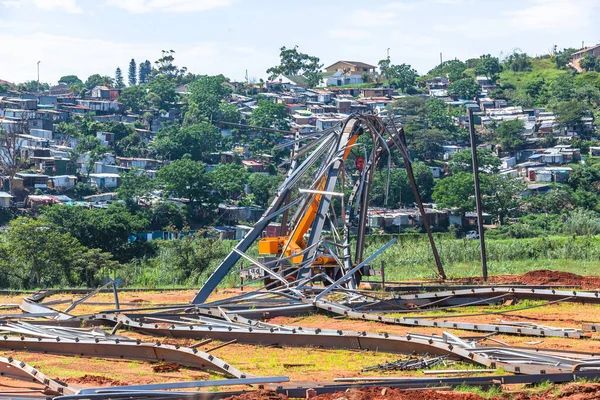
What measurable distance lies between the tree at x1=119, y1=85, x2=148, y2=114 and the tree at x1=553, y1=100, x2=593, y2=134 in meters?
40.4

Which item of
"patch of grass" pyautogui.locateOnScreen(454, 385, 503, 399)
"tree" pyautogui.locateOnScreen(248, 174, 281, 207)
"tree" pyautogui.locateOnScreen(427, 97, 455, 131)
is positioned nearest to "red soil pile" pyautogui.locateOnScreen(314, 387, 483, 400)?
"patch of grass" pyautogui.locateOnScreen(454, 385, 503, 399)

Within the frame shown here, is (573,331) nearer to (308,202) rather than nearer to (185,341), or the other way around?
(185,341)

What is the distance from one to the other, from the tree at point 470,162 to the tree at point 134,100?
3685cm

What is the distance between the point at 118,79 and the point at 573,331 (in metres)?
138

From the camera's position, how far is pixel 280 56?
12950 cm

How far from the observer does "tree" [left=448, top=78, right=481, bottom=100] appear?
109062 mm

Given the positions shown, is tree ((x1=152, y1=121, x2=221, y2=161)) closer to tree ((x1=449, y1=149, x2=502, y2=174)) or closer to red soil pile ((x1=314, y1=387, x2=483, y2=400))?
tree ((x1=449, y1=149, x2=502, y2=174))

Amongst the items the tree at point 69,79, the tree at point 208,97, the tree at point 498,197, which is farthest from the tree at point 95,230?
the tree at point 69,79

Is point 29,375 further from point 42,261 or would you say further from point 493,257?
point 493,257

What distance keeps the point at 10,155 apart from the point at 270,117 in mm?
26630

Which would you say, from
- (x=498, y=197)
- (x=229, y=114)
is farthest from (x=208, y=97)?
(x=498, y=197)

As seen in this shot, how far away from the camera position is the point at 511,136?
280 ft

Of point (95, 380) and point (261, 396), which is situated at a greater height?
point (261, 396)

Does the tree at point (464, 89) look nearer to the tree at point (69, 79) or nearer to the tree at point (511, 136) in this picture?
the tree at point (511, 136)
